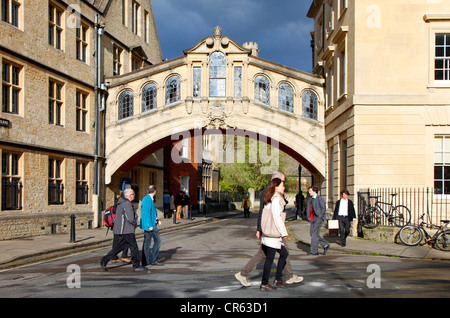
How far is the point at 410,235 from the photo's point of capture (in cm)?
1445

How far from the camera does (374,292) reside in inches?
287

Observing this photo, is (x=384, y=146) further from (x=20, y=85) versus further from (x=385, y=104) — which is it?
(x=20, y=85)

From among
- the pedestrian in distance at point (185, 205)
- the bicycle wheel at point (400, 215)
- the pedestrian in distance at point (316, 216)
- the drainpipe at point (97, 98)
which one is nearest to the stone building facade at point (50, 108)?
the drainpipe at point (97, 98)

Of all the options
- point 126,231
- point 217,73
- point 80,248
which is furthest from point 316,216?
point 217,73

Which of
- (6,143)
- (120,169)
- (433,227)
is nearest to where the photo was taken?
(433,227)

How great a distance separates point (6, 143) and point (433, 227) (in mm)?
14114

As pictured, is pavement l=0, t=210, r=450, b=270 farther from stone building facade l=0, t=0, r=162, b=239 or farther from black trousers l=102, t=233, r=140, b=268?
black trousers l=102, t=233, r=140, b=268

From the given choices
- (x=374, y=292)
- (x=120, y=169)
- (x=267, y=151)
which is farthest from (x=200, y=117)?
(x=267, y=151)

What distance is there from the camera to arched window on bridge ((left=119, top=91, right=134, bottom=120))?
24953 millimetres

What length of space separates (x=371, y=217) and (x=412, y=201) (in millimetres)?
1887

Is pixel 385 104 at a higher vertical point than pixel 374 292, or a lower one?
higher

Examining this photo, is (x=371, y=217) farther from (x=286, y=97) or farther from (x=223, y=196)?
(x=223, y=196)
